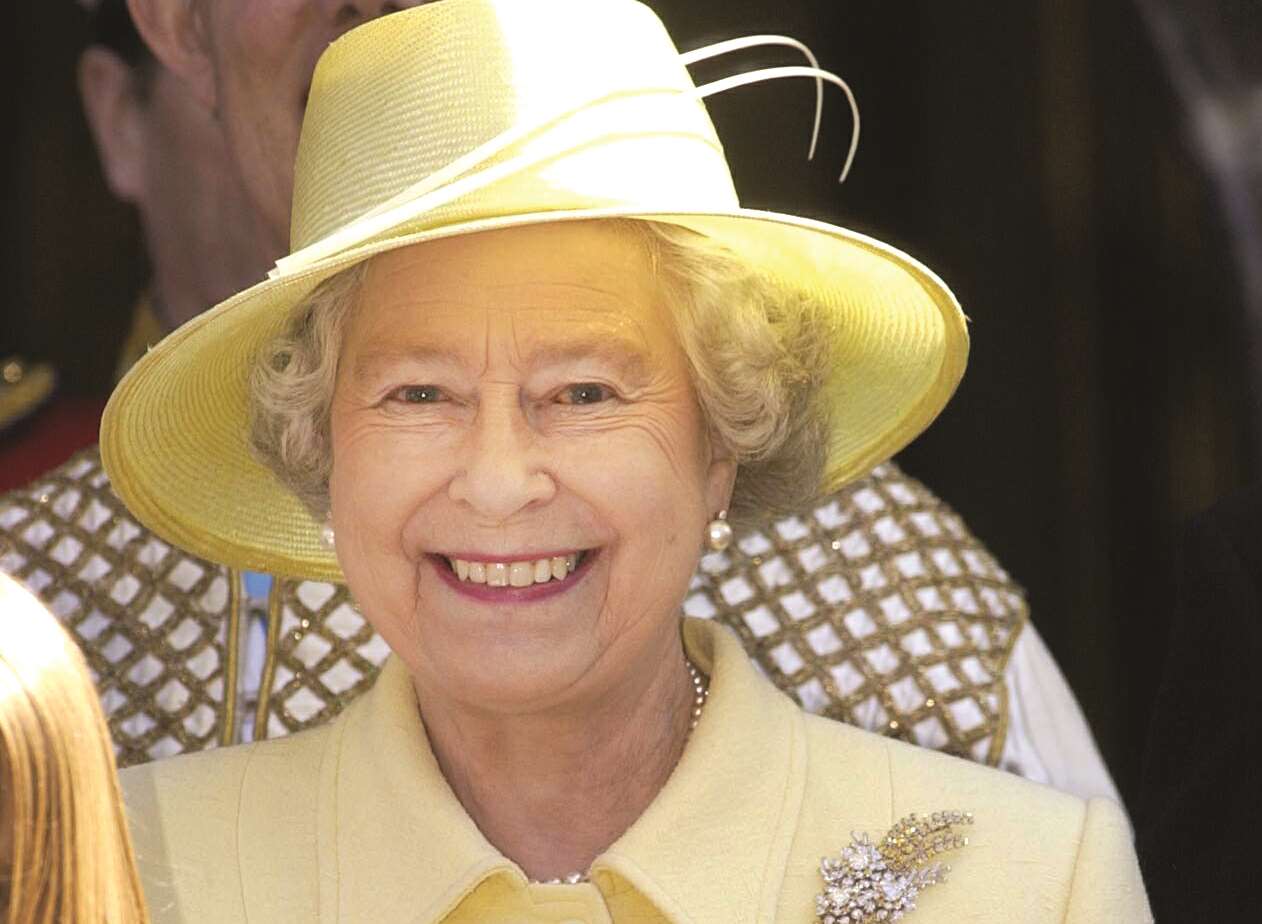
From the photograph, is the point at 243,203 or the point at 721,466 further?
the point at 243,203

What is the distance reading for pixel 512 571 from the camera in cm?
261

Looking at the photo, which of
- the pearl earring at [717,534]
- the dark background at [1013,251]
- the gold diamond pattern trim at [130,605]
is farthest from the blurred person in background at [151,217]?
the pearl earring at [717,534]

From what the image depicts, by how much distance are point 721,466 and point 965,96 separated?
195cm

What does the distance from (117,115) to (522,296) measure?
1576 millimetres

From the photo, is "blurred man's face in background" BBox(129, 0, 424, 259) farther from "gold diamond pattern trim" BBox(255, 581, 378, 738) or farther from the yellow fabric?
the yellow fabric

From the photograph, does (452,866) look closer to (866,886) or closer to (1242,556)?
(866,886)

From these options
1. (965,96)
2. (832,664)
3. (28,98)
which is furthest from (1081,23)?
(28,98)

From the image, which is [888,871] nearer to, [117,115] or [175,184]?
[175,184]

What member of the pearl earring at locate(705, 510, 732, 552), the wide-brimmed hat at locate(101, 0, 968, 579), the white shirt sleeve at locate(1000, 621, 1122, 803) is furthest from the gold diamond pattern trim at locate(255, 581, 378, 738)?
the white shirt sleeve at locate(1000, 621, 1122, 803)

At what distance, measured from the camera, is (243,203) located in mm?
3707

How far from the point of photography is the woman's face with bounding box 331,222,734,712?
2.59 metres

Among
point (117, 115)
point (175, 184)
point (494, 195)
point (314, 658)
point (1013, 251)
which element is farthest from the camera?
point (1013, 251)

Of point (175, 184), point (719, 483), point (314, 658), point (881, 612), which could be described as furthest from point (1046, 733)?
point (175, 184)

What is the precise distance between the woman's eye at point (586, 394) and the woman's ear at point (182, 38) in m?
1.23
